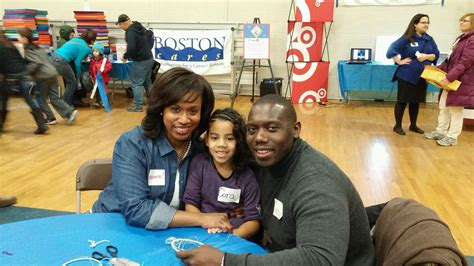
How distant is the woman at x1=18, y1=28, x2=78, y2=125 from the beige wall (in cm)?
322

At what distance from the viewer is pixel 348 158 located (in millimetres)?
4574

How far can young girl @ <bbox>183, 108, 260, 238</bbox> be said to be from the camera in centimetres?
178

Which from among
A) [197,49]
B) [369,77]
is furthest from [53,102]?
[369,77]

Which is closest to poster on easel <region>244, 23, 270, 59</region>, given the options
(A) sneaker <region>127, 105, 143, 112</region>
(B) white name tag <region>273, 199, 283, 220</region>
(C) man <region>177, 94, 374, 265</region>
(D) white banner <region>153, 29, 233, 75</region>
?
(D) white banner <region>153, 29, 233, 75</region>

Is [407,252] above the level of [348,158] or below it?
above

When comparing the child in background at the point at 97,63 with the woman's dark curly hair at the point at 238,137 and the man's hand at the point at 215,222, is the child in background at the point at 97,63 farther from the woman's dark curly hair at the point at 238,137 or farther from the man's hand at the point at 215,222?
the man's hand at the point at 215,222

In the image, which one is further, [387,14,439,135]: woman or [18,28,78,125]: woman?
[387,14,439,135]: woman

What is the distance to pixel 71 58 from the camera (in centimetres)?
673

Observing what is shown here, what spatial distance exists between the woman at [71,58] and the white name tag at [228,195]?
18.0 feet

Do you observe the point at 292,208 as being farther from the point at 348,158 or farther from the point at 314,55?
the point at 314,55

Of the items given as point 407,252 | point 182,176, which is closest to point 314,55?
point 182,176

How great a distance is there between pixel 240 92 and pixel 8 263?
7305mm

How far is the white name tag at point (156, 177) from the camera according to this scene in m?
1.73

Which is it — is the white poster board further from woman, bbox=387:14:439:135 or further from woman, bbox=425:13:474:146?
woman, bbox=425:13:474:146
